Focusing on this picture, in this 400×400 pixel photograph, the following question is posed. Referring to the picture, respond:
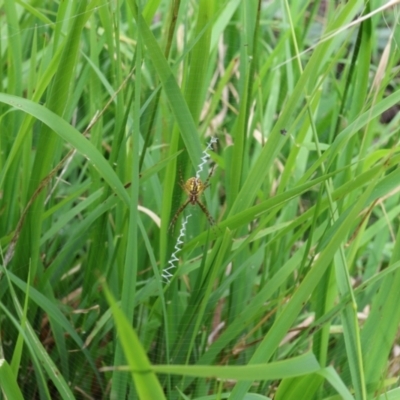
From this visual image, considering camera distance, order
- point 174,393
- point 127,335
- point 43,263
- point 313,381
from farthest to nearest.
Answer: point 43,263 → point 174,393 → point 313,381 → point 127,335

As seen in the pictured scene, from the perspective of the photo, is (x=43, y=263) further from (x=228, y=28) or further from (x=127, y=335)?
(x=228, y=28)

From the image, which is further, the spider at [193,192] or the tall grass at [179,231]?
the spider at [193,192]

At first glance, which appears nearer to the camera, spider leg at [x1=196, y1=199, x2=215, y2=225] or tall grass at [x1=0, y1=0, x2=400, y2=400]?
tall grass at [x1=0, y1=0, x2=400, y2=400]

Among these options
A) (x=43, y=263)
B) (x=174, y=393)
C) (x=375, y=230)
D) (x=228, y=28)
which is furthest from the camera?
(x=228, y=28)

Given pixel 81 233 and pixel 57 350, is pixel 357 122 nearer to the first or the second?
pixel 81 233

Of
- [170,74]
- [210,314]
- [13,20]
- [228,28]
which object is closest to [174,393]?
[210,314]

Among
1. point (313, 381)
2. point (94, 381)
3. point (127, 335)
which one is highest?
point (127, 335)

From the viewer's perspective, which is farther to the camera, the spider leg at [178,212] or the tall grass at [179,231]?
the spider leg at [178,212]

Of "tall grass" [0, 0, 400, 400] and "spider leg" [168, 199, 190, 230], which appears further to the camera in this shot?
"spider leg" [168, 199, 190, 230]

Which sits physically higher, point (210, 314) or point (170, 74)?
point (170, 74)

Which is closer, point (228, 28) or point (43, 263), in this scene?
point (43, 263)

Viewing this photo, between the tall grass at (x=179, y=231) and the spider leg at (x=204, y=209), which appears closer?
the tall grass at (x=179, y=231)
